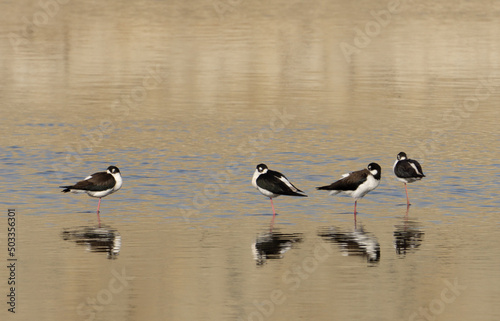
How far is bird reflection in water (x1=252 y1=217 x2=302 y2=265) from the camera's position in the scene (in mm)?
18500

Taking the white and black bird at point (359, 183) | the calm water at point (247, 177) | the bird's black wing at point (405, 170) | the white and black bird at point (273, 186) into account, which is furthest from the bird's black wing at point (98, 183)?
the bird's black wing at point (405, 170)

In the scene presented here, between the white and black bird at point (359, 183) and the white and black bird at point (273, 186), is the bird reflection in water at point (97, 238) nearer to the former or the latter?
the white and black bird at point (273, 186)

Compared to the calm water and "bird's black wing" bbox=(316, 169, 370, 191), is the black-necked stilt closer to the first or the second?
the calm water

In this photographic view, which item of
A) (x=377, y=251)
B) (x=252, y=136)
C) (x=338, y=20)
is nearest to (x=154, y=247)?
(x=377, y=251)

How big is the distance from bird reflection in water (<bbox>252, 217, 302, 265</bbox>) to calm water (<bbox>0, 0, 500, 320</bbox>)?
0.22 ft

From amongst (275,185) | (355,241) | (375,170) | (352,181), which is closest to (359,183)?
(352,181)

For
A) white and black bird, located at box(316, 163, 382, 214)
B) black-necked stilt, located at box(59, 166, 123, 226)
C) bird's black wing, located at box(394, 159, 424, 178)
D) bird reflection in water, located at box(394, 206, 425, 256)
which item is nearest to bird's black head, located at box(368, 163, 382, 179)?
white and black bird, located at box(316, 163, 382, 214)

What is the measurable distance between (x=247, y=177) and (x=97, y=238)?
Result: 714cm

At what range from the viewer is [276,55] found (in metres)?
57.2

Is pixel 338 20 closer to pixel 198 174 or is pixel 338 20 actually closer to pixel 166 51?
pixel 166 51

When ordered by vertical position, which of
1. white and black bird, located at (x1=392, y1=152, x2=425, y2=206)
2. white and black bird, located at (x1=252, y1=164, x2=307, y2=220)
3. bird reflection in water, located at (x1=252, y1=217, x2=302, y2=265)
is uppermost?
white and black bird, located at (x1=392, y1=152, x2=425, y2=206)

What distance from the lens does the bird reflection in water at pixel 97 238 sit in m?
18.9

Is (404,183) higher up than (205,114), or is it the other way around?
(205,114)

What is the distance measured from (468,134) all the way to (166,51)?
29320 mm
